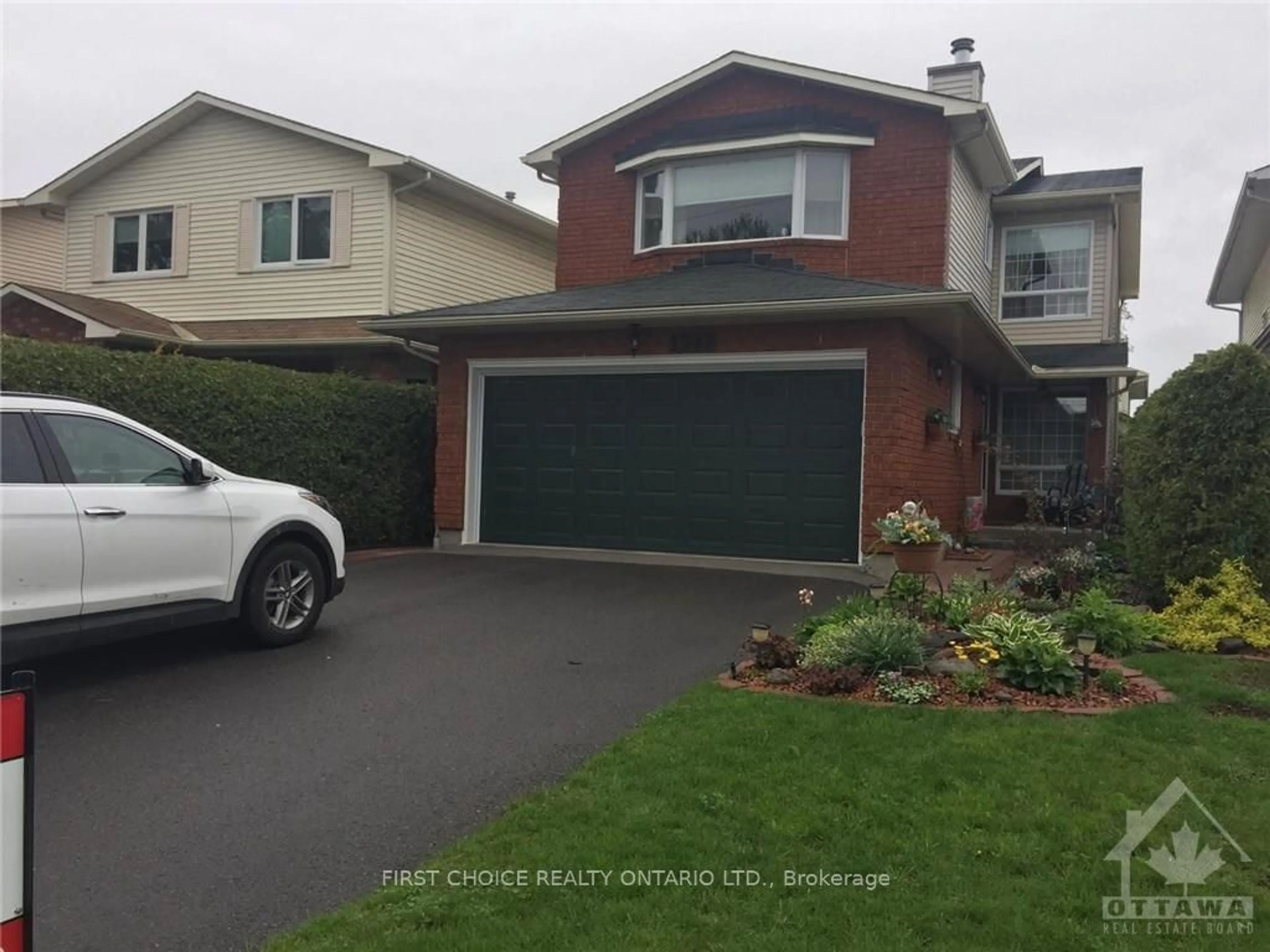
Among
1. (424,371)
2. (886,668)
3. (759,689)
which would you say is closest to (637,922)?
(759,689)

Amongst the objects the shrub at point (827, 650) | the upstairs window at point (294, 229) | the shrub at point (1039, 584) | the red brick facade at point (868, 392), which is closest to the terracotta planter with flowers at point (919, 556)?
the shrub at point (1039, 584)

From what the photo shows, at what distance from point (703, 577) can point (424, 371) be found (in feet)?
26.4

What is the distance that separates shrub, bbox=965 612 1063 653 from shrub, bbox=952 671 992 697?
1.10ft

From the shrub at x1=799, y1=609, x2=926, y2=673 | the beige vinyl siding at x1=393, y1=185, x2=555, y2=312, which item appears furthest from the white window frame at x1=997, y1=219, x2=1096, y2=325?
the shrub at x1=799, y1=609, x2=926, y2=673

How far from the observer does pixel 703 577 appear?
1041cm

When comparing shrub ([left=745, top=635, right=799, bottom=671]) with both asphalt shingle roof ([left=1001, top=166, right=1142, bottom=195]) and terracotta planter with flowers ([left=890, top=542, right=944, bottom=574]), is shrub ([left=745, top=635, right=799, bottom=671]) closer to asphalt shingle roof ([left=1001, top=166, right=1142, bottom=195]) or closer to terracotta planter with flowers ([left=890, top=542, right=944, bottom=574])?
terracotta planter with flowers ([left=890, top=542, right=944, bottom=574])

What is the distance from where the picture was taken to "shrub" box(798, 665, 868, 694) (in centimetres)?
557

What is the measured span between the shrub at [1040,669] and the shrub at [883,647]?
517 millimetres

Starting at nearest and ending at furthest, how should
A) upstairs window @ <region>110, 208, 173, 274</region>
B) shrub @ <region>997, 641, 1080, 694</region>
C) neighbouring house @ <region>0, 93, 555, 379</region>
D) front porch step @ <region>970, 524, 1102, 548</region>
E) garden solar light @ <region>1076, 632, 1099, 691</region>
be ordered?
1. shrub @ <region>997, 641, 1080, 694</region>
2. garden solar light @ <region>1076, 632, 1099, 691</region>
3. front porch step @ <region>970, 524, 1102, 548</region>
4. neighbouring house @ <region>0, 93, 555, 379</region>
5. upstairs window @ <region>110, 208, 173, 274</region>

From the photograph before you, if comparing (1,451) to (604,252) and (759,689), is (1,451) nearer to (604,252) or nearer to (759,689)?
(759,689)

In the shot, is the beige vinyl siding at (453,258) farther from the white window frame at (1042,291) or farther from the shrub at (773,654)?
the shrub at (773,654)

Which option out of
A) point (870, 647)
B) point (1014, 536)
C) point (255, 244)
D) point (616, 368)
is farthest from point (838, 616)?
point (255, 244)

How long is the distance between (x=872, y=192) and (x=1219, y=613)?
8270 mm

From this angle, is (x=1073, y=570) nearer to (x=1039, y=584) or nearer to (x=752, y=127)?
(x=1039, y=584)
